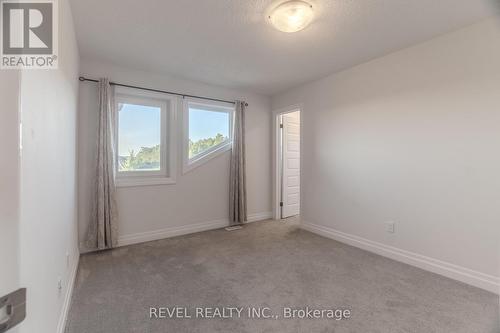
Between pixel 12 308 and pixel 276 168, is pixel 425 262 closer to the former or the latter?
pixel 276 168

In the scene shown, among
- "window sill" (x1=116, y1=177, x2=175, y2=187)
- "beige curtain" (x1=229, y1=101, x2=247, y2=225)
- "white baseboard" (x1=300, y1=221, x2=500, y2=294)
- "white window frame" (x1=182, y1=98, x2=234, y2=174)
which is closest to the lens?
"white baseboard" (x1=300, y1=221, x2=500, y2=294)

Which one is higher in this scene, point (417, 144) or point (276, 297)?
point (417, 144)

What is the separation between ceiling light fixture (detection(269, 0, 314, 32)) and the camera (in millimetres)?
1815

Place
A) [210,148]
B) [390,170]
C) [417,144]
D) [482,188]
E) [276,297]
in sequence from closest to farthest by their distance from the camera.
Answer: [276,297]
[482,188]
[417,144]
[390,170]
[210,148]

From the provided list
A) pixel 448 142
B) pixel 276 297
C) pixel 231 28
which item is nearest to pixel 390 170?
pixel 448 142

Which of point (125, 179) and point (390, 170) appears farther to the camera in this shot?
point (125, 179)

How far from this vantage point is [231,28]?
2213 mm

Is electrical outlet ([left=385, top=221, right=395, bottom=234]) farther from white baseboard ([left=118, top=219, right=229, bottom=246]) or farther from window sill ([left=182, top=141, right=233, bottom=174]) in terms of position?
window sill ([left=182, top=141, right=233, bottom=174])

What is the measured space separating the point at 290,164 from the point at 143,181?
2648 mm

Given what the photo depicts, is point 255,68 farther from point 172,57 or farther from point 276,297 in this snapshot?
point 276,297

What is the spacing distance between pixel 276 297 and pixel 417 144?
2125 millimetres

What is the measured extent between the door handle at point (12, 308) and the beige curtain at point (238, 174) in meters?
3.50

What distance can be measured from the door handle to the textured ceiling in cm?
209

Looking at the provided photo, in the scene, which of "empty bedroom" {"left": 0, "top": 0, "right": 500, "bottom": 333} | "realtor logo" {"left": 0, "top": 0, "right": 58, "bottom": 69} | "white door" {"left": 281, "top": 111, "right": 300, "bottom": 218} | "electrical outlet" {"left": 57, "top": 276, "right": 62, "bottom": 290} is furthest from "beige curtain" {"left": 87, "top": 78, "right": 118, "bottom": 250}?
"white door" {"left": 281, "top": 111, "right": 300, "bottom": 218}
